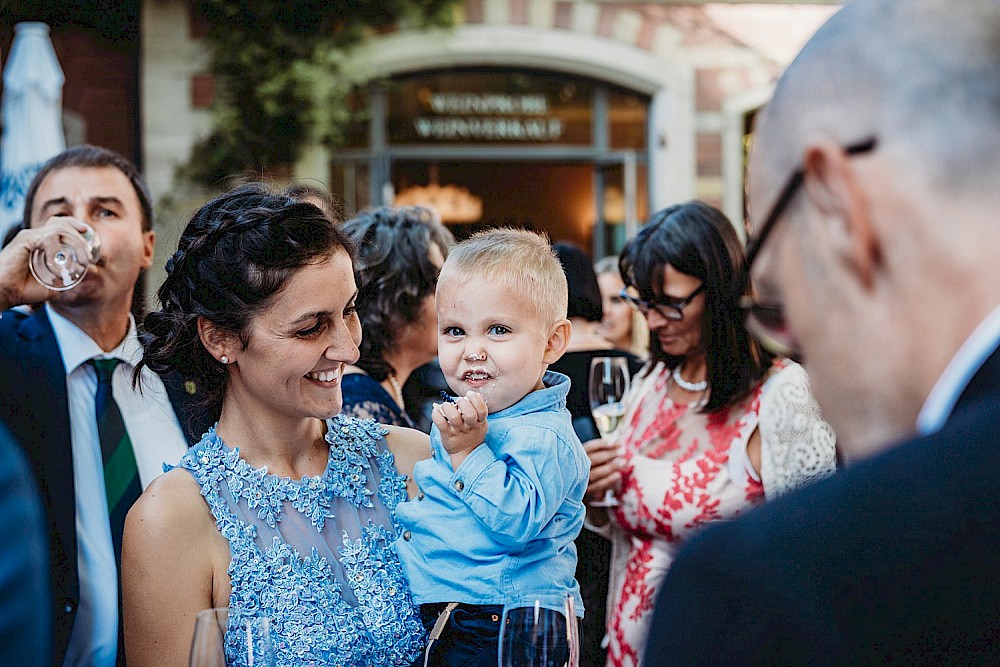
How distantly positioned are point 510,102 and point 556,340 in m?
7.50

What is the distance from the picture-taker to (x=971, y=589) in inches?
30.6

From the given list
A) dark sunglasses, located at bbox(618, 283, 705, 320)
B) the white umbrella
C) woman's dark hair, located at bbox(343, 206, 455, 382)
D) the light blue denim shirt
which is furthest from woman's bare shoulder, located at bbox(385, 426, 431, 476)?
the white umbrella

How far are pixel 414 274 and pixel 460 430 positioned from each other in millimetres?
1118

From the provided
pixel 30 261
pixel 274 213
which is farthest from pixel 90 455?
pixel 274 213

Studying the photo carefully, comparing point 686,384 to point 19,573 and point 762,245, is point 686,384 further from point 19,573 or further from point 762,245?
point 19,573

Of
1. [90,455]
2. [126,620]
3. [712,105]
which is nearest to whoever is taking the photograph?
[126,620]

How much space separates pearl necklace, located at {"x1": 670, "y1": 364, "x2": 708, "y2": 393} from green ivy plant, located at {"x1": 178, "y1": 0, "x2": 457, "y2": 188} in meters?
5.93

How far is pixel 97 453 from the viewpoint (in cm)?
280

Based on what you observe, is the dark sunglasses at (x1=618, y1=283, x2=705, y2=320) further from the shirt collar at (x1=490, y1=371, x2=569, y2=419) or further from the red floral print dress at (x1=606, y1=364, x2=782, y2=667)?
the shirt collar at (x1=490, y1=371, x2=569, y2=419)

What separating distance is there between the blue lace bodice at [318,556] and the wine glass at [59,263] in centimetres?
87

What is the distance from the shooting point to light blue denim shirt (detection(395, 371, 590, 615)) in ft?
7.23

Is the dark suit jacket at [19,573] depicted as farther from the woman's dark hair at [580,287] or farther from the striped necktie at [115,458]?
the woman's dark hair at [580,287]

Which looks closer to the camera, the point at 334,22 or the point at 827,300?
the point at 827,300

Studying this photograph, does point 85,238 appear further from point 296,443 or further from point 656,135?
point 656,135
